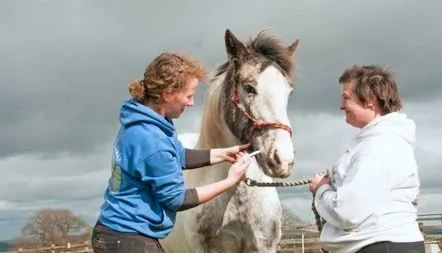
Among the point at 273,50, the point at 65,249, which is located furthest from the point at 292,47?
the point at 65,249

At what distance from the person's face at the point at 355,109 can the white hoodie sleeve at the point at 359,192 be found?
279 mm

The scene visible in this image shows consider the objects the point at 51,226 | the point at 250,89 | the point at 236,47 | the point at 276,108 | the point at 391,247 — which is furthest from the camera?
the point at 51,226

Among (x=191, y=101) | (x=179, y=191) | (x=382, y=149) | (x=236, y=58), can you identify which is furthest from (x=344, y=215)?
(x=236, y=58)

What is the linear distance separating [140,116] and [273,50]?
1.89 metres

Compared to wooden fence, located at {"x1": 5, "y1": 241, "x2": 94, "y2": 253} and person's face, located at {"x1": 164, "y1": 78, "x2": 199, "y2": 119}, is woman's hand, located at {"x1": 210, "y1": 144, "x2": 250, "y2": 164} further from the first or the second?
wooden fence, located at {"x1": 5, "y1": 241, "x2": 94, "y2": 253}

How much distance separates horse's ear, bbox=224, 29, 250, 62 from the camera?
15.4 feet

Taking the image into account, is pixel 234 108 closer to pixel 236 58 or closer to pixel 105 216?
pixel 236 58

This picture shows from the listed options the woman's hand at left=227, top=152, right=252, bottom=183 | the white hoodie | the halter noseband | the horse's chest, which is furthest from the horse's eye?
the white hoodie

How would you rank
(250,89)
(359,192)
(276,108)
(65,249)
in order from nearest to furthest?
(359,192) < (276,108) < (250,89) < (65,249)

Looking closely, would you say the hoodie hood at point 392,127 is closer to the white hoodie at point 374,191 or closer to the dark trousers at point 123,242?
the white hoodie at point 374,191

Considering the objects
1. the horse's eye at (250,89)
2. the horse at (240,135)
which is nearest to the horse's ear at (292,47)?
the horse at (240,135)

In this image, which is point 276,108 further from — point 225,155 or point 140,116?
point 140,116

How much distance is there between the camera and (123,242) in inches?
124

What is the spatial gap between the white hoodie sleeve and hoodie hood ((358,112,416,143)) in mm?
186
